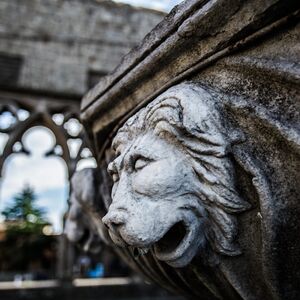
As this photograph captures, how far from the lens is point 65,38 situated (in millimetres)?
6199

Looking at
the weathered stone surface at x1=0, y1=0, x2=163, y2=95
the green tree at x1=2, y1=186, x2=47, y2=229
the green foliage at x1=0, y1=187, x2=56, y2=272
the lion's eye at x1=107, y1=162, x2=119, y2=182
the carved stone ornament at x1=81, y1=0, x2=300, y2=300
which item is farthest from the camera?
the green tree at x1=2, y1=186, x2=47, y2=229

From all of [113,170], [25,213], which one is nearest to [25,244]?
[25,213]

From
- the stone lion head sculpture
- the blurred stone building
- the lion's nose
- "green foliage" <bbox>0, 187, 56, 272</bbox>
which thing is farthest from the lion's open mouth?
"green foliage" <bbox>0, 187, 56, 272</bbox>

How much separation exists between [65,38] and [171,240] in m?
5.80

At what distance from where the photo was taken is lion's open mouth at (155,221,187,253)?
82 centimetres

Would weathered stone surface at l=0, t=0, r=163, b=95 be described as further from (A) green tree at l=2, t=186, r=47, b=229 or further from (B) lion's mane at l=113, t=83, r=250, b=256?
(A) green tree at l=2, t=186, r=47, b=229

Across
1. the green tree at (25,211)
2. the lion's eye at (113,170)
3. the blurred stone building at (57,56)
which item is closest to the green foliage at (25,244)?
the green tree at (25,211)

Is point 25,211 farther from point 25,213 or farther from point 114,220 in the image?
point 114,220

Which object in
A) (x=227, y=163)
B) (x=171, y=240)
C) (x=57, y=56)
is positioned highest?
(x=57, y=56)

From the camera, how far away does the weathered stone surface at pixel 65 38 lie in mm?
5922

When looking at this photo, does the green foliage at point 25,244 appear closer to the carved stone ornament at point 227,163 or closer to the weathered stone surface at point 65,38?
the weathered stone surface at point 65,38

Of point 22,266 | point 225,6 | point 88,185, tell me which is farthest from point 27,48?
point 22,266

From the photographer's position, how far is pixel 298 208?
72cm

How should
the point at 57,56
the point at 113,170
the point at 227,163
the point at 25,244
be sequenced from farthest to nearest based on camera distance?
1. the point at 25,244
2. the point at 57,56
3. the point at 113,170
4. the point at 227,163
